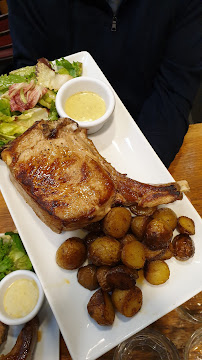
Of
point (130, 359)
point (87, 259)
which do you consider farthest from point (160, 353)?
point (87, 259)

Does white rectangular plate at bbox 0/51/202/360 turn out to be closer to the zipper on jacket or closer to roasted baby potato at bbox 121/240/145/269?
roasted baby potato at bbox 121/240/145/269

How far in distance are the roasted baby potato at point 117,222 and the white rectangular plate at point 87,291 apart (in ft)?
0.70

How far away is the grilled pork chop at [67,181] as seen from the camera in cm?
138

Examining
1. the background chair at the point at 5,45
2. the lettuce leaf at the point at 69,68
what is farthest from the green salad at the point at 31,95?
the background chair at the point at 5,45

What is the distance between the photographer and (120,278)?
127 cm

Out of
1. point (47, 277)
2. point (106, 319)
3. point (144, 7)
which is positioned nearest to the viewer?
point (106, 319)

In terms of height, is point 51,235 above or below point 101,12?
below

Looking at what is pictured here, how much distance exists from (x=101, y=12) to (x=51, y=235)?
64.1 inches

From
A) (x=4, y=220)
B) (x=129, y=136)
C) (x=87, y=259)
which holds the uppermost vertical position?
(x=129, y=136)

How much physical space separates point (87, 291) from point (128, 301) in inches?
9.1

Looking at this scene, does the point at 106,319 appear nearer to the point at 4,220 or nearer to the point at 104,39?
the point at 4,220

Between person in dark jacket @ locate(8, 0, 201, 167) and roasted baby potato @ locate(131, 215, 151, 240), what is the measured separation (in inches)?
25.1

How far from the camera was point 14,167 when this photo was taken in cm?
150

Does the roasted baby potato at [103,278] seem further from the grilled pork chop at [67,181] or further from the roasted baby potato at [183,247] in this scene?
the roasted baby potato at [183,247]
